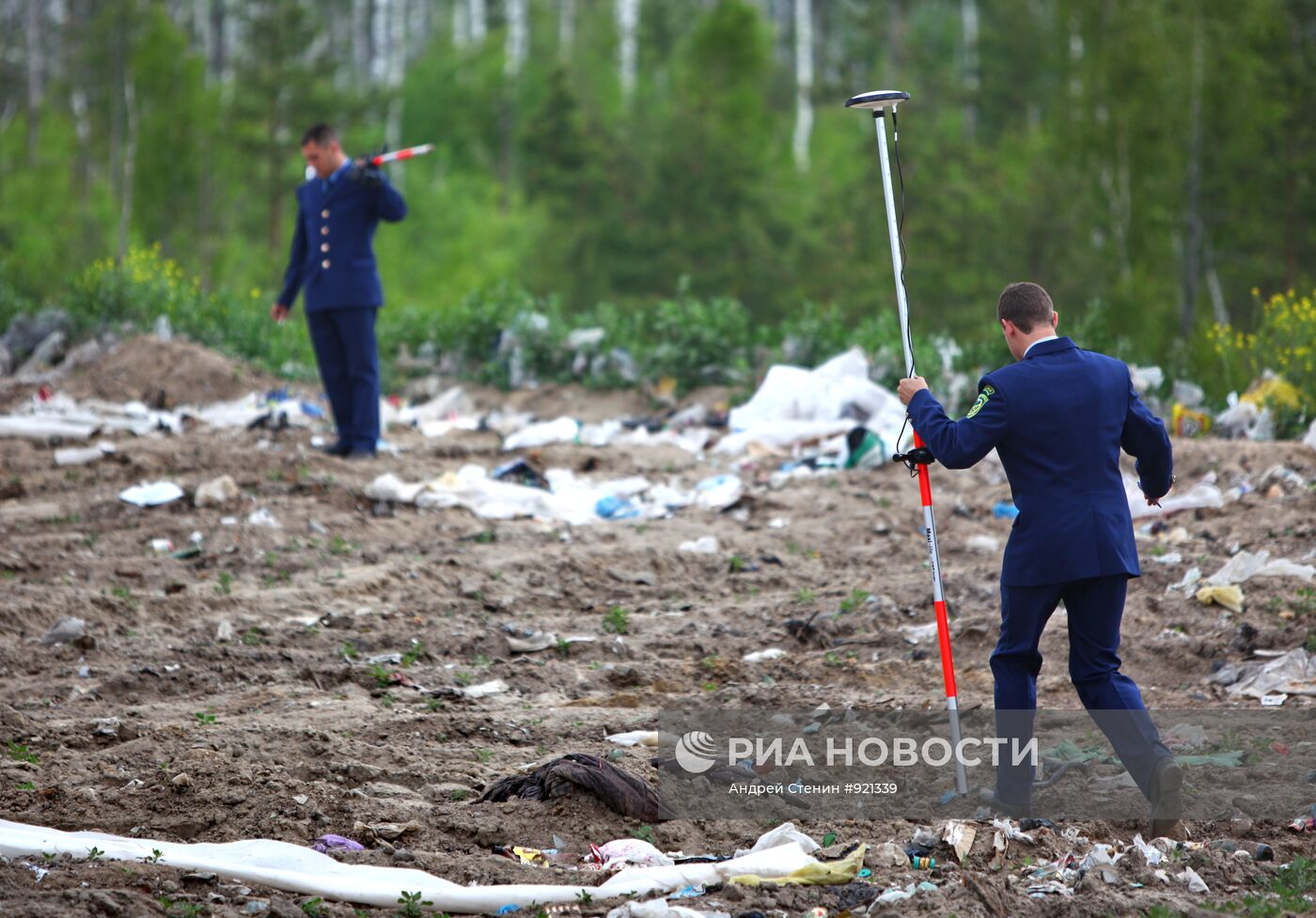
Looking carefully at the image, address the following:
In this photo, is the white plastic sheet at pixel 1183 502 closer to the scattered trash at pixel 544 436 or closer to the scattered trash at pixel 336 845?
the scattered trash at pixel 544 436

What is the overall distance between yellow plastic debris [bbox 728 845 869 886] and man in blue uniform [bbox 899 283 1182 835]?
70 cm

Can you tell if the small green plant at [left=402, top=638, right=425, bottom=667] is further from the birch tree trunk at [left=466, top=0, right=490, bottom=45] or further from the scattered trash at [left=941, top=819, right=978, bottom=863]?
the birch tree trunk at [left=466, top=0, right=490, bottom=45]

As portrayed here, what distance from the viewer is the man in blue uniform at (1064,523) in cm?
378

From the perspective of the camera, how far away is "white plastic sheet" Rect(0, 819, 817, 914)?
10.9 feet

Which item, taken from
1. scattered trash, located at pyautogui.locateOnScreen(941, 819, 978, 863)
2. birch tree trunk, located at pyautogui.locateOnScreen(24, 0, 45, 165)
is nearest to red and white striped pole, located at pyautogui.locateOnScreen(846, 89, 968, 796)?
scattered trash, located at pyautogui.locateOnScreen(941, 819, 978, 863)

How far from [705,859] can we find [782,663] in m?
2.11

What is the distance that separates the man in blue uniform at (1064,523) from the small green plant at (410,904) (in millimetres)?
1721

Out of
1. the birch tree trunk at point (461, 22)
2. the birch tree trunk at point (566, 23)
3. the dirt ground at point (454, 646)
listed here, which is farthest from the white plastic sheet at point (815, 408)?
the birch tree trunk at point (461, 22)

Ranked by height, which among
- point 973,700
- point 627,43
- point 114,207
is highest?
point 627,43

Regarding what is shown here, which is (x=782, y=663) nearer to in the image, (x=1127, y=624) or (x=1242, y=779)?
(x=1127, y=624)

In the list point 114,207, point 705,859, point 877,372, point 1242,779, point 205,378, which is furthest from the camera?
point 114,207

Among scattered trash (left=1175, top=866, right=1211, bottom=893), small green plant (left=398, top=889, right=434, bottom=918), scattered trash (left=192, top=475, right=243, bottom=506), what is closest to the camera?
small green plant (left=398, top=889, right=434, bottom=918)

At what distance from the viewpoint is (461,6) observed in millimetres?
44344

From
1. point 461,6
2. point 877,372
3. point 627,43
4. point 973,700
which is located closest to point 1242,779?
point 973,700
